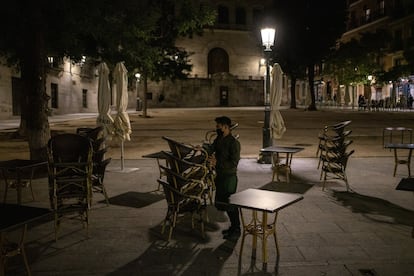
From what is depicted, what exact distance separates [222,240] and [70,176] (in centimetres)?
223

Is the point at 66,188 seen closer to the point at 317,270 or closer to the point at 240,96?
the point at 317,270

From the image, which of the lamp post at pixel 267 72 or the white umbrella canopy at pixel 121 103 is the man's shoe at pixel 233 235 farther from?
the lamp post at pixel 267 72

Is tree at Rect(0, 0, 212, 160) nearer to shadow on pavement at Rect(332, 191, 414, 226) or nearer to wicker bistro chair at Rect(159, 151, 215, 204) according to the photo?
wicker bistro chair at Rect(159, 151, 215, 204)

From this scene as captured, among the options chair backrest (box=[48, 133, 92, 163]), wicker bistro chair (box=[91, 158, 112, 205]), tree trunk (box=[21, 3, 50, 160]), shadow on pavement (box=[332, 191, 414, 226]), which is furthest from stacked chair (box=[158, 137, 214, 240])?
tree trunk (box=[21, 3, 50, 160])

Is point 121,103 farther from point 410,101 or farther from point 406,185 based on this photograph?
point 410,101

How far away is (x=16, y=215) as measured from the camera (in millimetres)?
3678

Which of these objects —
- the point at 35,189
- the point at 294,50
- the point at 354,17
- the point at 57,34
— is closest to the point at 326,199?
the point at 35,189

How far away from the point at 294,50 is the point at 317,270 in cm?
3795

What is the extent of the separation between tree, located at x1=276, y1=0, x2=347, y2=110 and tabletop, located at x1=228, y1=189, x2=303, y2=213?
37.4m

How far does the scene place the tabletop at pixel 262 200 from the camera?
425cm

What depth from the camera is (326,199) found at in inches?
291

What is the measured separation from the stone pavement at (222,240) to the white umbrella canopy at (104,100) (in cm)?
181

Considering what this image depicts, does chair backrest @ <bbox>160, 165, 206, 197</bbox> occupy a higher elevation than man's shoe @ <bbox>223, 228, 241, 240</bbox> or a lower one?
higher

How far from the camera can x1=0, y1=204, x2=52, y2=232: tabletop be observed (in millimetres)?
3427
